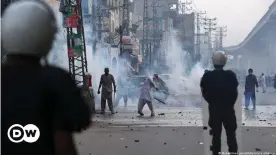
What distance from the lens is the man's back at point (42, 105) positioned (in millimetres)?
2293

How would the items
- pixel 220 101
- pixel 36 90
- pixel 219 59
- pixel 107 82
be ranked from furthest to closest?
pixel 107 82
pixel 219 59
pixel 220 101
pixel 36 90

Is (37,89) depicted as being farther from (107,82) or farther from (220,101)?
(107,82)

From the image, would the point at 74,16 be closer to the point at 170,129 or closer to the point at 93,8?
the point at 170,129

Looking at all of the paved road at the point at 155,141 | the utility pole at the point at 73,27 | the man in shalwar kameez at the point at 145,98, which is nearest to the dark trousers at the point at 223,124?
the paved road at the point at 155,141

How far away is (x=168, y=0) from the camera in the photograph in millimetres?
129875

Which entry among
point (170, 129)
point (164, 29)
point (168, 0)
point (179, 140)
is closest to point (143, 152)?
point (179, 140)

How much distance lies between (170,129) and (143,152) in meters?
3.96

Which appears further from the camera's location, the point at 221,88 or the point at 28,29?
the point at 221,88

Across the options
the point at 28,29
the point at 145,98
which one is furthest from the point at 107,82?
the point at 28,29

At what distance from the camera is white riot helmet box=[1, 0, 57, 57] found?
2381 mm

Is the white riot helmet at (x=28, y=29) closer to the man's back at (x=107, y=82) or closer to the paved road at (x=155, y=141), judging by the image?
the paved road at (x=155, y=141)

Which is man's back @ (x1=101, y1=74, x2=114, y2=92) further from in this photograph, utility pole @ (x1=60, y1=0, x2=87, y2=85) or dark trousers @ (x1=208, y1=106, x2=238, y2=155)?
dark trousers @ (x1=208, y1=106, x2=238, y2=155)

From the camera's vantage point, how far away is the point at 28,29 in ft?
7.80

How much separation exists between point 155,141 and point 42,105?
8.34m
